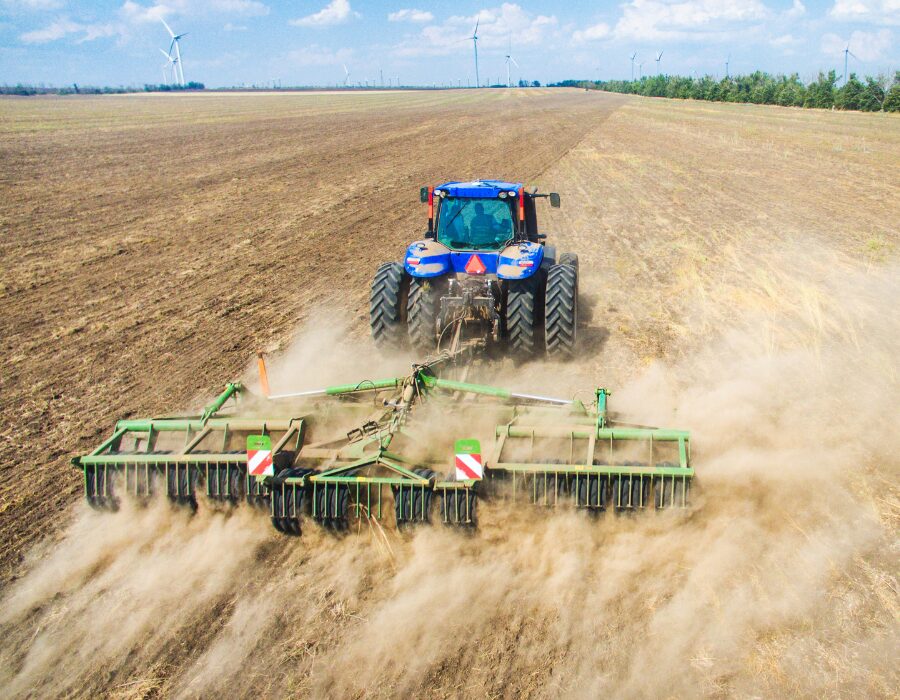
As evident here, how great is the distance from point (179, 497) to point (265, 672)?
164cm

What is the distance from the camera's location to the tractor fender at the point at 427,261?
6723mm

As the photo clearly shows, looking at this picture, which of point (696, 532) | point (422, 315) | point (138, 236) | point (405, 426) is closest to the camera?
point (696, 532)

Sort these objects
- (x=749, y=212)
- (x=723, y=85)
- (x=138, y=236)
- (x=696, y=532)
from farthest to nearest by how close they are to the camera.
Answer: (x=723, y=85) < (x=749, y=212) < (x=138, y=236) < (x=696, y=532)

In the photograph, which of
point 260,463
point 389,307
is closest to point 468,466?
point 260,463

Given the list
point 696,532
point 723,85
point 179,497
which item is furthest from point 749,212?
point 723,85

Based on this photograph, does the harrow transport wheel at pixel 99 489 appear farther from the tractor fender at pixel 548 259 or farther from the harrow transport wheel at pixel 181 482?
the tractor fender at pixel 548 259

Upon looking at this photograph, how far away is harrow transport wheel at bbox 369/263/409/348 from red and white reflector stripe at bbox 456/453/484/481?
2.95m

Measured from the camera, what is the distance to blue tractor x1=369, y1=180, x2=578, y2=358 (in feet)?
22.1

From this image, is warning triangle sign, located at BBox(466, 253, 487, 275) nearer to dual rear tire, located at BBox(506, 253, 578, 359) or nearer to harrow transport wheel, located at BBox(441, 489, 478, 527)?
dual rear tire, located at BBox(506, 253, 578, 359)

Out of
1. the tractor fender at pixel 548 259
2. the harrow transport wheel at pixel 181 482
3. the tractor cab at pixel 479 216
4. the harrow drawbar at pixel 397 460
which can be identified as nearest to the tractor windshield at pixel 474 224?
the tractor cab at pixel 479 216

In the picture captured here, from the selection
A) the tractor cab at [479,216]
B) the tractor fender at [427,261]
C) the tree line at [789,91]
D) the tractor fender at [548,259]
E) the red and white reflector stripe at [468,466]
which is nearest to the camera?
the red and white reflector stripe at [468,466]

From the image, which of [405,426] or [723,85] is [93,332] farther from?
[723,85]

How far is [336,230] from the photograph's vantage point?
14.4 m

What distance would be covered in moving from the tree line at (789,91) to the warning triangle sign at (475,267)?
54.9 m
